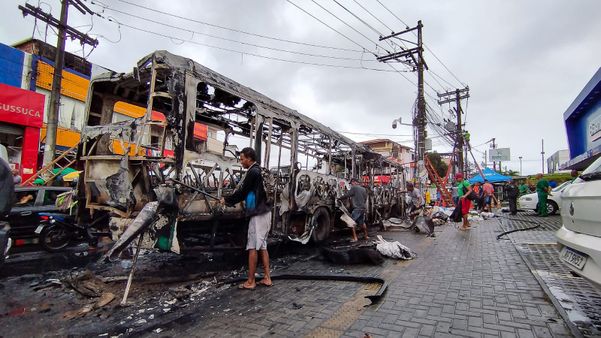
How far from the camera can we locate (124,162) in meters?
4.09

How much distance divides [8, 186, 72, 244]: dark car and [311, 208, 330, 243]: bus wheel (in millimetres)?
5711

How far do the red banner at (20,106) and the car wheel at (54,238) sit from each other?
8.41m

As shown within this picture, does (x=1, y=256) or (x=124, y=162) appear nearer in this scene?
(x=1, y=256)

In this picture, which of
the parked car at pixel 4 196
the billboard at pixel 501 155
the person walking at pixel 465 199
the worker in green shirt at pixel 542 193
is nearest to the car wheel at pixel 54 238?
the parked car at pixel 4 196

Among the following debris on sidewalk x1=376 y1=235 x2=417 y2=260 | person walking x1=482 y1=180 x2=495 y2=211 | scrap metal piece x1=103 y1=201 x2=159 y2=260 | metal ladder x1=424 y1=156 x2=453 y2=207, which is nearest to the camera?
scrap metal piece x1=103 y1=201 x2=159 y2=260

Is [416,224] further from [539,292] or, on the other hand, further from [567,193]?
[567,193]

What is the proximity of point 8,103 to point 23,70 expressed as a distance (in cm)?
342

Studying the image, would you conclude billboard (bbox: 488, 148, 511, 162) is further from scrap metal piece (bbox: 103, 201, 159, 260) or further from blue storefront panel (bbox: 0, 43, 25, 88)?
blue storefront panel (bbox: 0, 43, 25, 88)

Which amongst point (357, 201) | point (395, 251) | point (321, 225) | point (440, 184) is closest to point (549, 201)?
point (440, 184)

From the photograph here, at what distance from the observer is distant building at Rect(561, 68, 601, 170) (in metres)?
7.16

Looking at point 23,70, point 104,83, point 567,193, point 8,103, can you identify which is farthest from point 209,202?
point 23,70

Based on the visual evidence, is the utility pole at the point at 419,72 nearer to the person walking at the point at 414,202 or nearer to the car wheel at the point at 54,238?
the person walking at the point at 414,202

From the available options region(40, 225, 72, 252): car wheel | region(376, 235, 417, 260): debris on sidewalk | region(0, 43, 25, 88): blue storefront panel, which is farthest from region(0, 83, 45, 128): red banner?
region(376, 235, 417, 260): debris on sidewalk

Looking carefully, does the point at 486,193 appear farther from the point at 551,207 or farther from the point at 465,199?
the point at 465,199
